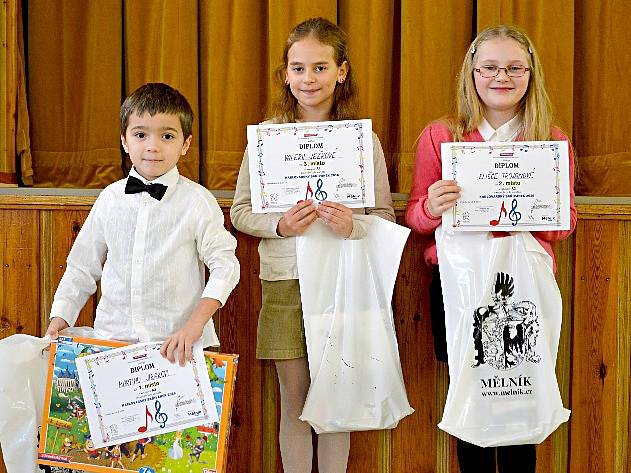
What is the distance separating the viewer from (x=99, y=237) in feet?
5.31

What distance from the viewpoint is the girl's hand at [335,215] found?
1621mm

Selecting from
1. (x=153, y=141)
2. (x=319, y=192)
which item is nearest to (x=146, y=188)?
(x=153, y=141)

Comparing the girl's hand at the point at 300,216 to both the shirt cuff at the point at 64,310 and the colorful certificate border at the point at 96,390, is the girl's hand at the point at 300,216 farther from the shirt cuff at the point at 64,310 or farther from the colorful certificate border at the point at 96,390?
the shirt cuff at the point at 64,310

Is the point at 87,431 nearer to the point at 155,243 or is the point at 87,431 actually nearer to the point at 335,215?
the point at 155,243

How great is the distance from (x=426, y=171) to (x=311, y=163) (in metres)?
0.27

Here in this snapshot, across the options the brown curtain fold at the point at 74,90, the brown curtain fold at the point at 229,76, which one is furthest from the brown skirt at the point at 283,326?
the brown curtain fold at the point at 74,90

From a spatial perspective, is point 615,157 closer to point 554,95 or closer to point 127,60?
point 554,95

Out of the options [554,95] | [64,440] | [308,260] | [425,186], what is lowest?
[64,440]

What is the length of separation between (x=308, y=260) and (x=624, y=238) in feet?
2.48

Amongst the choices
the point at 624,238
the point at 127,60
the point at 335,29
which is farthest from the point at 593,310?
the point at 127,60

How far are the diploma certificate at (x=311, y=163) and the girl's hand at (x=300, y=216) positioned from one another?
0.06 feet

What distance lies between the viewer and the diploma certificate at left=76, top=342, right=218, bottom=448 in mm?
1516

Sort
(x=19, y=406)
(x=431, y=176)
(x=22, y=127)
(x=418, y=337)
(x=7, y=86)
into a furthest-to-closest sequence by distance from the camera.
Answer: (x=22, y=127)
(x=7, y=86)
(x=418, y=337)
(x=431, y=176)
(x=19, y=406)

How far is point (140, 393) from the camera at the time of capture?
1526mm
